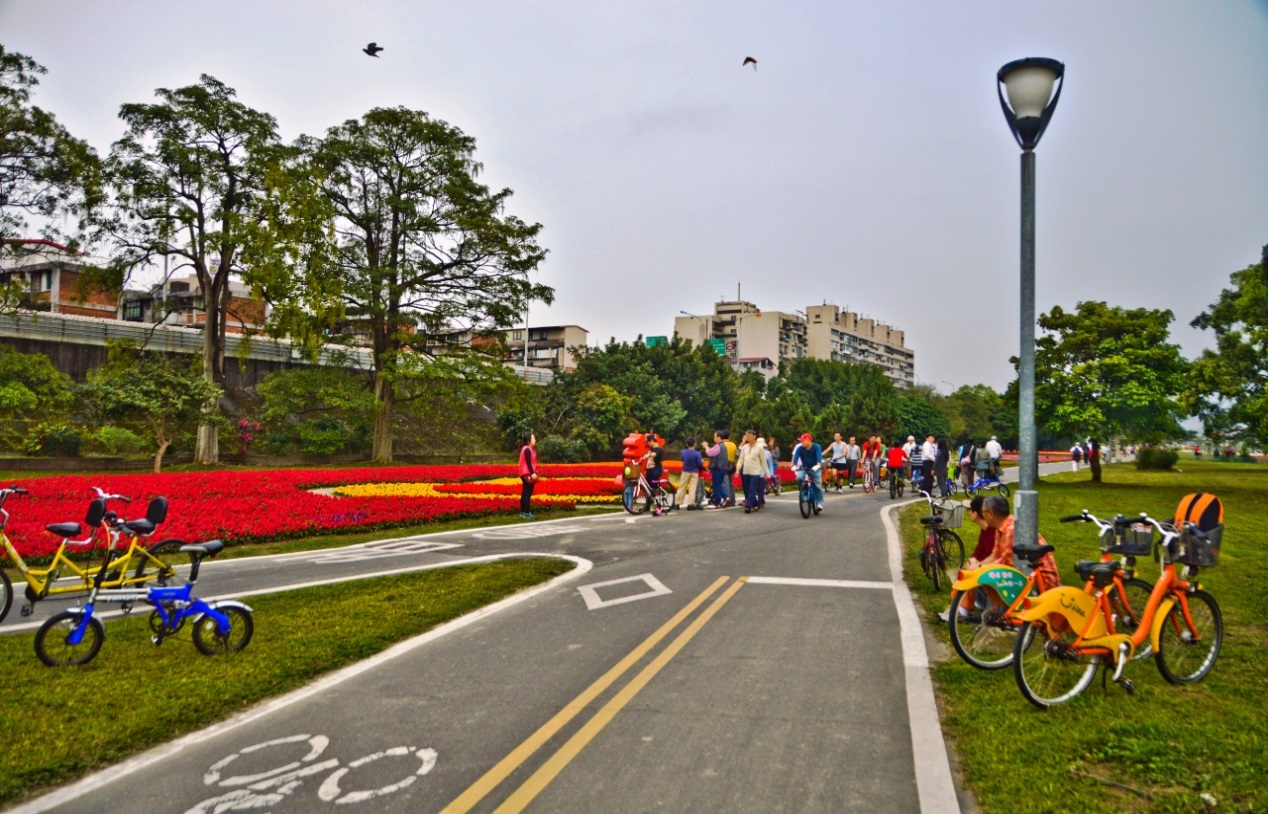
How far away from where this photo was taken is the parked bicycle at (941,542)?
32.2ft

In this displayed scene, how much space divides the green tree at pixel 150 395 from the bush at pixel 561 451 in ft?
56.6

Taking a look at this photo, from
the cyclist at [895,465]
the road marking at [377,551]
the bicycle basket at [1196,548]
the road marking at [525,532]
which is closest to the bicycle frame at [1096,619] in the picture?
the bicycle basket at [1196,548]

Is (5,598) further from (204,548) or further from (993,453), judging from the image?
(993,453)


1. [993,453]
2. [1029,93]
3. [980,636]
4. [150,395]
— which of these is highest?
[1029,93]

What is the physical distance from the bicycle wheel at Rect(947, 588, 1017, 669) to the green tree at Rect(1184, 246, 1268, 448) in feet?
75.9

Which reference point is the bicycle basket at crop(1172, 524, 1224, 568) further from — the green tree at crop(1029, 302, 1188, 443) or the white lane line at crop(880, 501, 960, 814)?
the green tree at crop(1029, 302, 1188, 443)

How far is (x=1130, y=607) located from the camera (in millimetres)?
6164

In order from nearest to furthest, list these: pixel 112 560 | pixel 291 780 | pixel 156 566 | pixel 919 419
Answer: pixel 291 780, pixel 112 560, pixel 156 566, pixel 919 419

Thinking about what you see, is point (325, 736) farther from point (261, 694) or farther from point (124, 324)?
point (124, 324)

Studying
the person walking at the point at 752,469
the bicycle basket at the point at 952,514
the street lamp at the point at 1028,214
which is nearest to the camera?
the street lamp at the point at 1028,214

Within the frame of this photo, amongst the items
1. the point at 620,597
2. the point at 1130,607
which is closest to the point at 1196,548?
the point at 1130,607

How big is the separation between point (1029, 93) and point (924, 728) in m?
5.17

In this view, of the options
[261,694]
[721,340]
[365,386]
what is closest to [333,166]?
[365,386]

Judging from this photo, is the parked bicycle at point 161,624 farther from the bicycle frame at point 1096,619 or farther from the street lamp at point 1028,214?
the street lamp at point 1028,214
